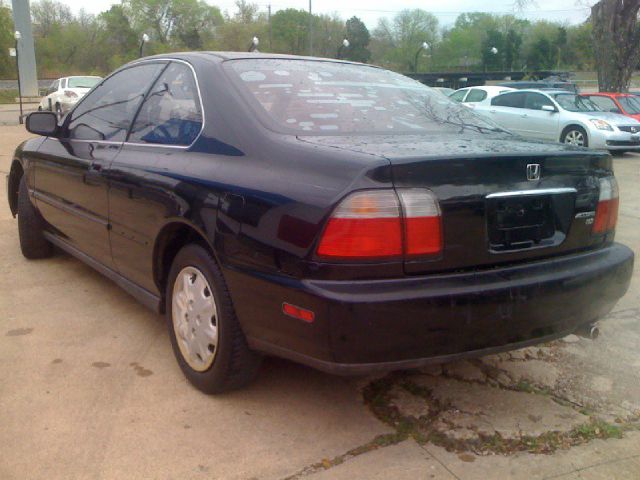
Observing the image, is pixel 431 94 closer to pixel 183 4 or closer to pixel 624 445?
pixel 624 445

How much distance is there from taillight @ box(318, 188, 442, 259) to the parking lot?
0.85m

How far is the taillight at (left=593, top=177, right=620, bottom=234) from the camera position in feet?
10.1

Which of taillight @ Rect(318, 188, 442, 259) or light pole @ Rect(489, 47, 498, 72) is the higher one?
light pole @ Rect(489, 47, 498, 72)

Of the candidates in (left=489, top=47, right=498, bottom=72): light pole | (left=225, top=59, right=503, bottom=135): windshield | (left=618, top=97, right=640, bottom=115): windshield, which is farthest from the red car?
(left=489, top=47, right=498, bottom=72): light pole

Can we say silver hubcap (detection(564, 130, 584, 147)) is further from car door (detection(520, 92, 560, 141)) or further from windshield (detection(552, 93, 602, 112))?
windshield (detection(552, 93, 602, 112))

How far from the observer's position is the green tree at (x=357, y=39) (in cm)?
5731

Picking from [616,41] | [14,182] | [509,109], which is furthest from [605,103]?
[14,182]

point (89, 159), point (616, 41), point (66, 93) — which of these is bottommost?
point (89, 159)

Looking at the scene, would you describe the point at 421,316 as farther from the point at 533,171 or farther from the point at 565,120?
the point at 565,120

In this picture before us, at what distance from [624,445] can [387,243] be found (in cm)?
136

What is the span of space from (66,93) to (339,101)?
862 inches

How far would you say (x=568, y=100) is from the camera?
599 inches

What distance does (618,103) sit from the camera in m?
16.6

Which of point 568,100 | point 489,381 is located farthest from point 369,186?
point 568,100
